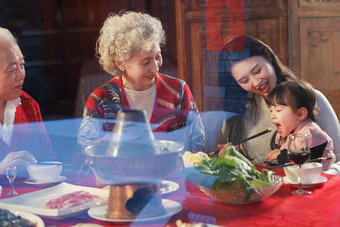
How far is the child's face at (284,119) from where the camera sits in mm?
1804

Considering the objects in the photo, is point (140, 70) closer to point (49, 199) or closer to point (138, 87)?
point (138, 87)

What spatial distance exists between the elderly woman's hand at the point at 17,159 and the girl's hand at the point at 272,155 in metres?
0.90

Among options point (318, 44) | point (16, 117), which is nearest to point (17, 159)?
point (16, 117)

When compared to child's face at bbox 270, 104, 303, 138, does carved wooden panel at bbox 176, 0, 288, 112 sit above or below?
above

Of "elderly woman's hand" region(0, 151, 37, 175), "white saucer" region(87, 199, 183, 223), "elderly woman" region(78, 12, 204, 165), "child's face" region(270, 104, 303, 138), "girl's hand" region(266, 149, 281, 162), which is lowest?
"girl's hand" region(266, 149, 281, 162)

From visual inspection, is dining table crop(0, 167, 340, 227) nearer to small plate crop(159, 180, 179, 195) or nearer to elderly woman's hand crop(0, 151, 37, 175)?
small plate crop(159, 180, 179, 195)

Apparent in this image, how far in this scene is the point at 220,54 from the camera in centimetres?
196

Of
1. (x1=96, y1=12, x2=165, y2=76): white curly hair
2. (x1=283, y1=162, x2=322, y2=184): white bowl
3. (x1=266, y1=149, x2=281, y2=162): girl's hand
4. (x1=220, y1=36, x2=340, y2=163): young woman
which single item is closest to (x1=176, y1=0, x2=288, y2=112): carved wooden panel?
(x1=220, y1=36, x2=340, y2=163): young woman

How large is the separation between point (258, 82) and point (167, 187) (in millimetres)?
751

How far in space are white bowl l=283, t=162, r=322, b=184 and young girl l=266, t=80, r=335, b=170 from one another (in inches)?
12.9

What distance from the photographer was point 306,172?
4.66 ft

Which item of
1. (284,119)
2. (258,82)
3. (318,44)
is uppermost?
(318,44)

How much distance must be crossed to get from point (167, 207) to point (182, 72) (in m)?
0.79

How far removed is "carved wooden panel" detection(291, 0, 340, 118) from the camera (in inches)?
68.4
